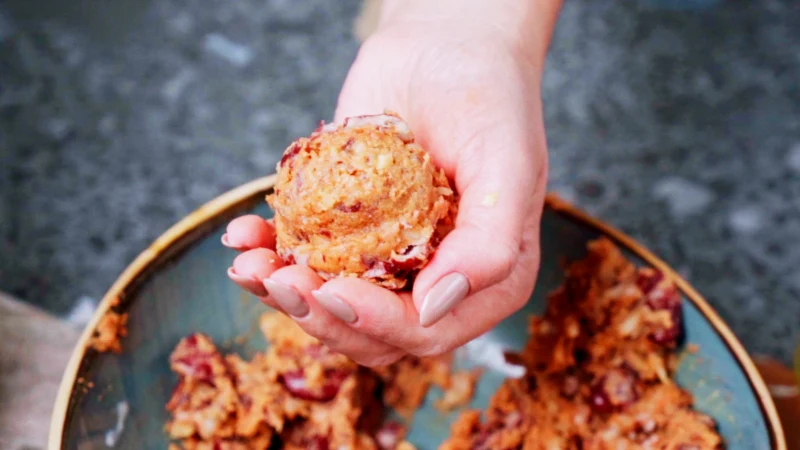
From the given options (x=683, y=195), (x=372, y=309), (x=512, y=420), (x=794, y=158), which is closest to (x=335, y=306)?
(x=372, y=309)

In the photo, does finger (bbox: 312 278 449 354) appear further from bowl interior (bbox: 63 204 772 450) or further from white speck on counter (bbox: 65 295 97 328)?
white speck on counter (bbox: 65 295 97 328)

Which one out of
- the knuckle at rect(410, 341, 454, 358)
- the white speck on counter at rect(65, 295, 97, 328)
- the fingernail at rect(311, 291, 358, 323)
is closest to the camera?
the fingernail at rect(311, 291, 358, 323)

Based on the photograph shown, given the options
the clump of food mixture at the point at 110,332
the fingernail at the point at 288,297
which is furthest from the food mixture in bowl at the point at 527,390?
the fingernail at the point at 288,297

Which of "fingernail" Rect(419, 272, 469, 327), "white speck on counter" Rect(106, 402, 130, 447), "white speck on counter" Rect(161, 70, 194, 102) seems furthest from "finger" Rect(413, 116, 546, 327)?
"white speck on counter" Rect(161, 70, 194, 102)

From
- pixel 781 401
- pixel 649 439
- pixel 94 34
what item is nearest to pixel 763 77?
pixel 781 401

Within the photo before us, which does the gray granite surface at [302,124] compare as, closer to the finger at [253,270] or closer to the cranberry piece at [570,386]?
the cranberry piece at [570,386]

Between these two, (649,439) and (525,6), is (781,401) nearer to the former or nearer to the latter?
(649,439)

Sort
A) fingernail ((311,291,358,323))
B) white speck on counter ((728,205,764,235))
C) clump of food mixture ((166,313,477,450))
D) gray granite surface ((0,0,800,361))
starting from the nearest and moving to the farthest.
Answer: fingernail ((311,291,358,323))
clump of food mixture ((166,313,477,450))
gray granite surface ((0,0,800,361))
white speck on counter ((728,205,764,235))
